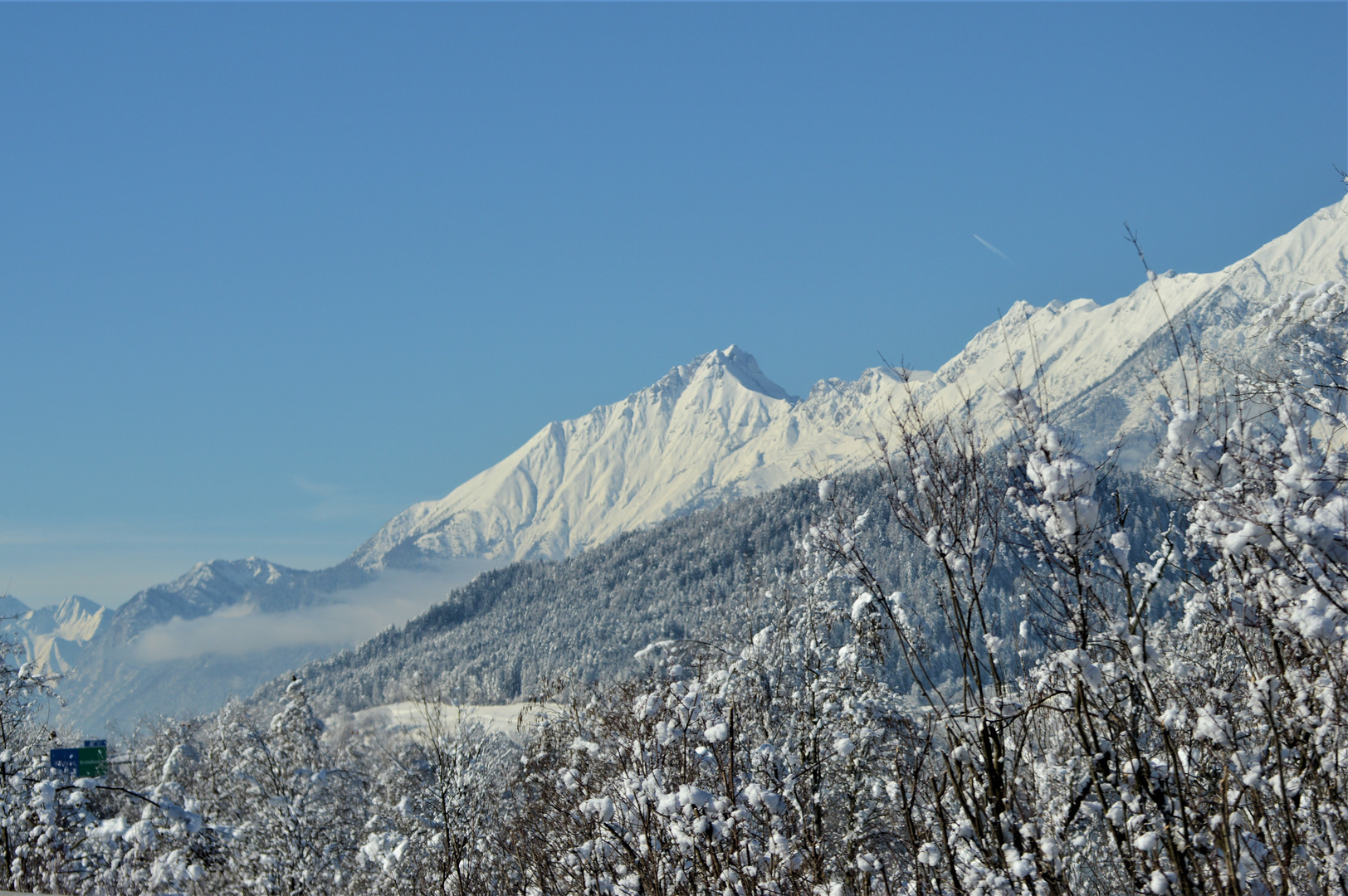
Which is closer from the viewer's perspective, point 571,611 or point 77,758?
point 77,758

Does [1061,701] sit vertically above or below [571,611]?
below

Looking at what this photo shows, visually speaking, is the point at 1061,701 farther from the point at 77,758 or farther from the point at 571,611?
the point at 571,611

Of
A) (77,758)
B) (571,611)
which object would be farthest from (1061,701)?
(571,611)

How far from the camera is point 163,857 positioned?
1041cm

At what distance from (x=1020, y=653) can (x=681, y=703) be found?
2.63 meters

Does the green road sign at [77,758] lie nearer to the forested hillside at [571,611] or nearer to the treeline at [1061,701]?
the treeline at [1061,701]

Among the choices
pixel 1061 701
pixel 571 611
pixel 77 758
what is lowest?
pixel 1061 701

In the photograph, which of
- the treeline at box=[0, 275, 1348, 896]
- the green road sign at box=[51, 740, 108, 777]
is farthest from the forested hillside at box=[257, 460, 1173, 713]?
the treeline at box=[0, 275, 1348, 896]

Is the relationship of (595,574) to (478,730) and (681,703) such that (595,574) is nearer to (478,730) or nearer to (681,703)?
(478,730)

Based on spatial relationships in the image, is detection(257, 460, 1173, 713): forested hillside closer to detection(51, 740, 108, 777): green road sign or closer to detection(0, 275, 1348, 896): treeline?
detection(51, 740, 108, 777): green road sign

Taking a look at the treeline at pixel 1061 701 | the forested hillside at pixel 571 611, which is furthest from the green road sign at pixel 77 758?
the forested hillside at pixel 571 611

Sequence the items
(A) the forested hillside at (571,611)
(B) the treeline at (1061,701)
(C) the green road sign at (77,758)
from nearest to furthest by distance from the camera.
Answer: (B) the treeline at (1061,701)
(C) the green road sign at (77,758)
(A) the forested hillside at (571,611)

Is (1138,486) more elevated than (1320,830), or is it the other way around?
(1138,486)

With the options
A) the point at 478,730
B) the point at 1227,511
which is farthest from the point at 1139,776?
the point at 478,730
